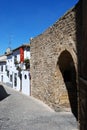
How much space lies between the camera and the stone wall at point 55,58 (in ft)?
33.6

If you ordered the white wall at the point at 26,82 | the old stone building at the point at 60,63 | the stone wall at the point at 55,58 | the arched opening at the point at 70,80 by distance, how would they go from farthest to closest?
1. the white wall at the point at 26,82
2. the arched opening at the point at 70,80
3. the stone wall at the point at 55,58
4. the old stone building at the point at 60,63

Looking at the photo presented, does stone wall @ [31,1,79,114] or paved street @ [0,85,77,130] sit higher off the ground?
stone wall @ [31,1,79,114]

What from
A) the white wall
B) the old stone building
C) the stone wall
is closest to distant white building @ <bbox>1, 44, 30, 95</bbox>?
the white wall

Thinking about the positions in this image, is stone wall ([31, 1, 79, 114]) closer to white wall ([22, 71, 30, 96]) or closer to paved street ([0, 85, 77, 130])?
paved street ([0, 85, 77, 130])

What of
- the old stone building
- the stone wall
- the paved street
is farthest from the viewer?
the stone wall

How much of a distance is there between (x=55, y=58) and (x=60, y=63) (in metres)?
0.44

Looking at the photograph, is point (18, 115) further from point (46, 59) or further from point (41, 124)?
point (46, 59)

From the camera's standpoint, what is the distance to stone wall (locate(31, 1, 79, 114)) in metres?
10.2

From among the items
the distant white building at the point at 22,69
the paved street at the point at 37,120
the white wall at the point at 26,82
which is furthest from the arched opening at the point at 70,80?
the distant white building at the point at 22,69

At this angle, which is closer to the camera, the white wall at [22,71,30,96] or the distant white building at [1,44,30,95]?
the white wall at [22,71,30,96]

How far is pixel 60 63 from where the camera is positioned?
12.9 metres

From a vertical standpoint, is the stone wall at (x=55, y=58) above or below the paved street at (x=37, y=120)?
above

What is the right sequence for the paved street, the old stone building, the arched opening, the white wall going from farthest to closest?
1. the white wall
2. the arched opening
3. the old stone building
4. the paved street

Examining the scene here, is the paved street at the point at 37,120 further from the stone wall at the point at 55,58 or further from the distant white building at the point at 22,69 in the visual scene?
the distant white building at the point at 22,69
